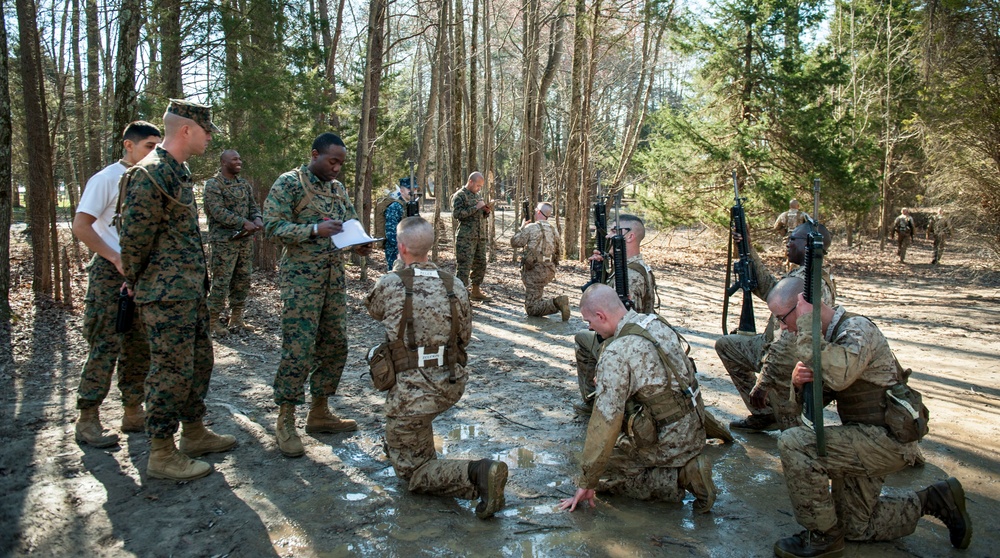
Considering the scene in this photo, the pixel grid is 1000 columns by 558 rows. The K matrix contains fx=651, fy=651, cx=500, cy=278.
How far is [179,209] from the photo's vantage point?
13.8 feet

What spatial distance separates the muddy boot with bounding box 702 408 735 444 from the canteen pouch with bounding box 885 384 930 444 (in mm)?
1643

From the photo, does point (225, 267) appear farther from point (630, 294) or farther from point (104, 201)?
point (630, 294)

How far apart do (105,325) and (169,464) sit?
1.19 meters

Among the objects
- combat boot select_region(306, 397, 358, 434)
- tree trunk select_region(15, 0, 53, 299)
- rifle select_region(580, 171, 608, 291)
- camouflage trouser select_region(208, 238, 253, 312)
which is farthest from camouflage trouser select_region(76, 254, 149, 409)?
tree trunk select_region(15, 0, 53, 299)

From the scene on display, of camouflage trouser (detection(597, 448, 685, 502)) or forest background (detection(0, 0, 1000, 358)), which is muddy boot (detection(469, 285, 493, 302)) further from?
camouflage trouser (detection(597, 448, 685, 502))

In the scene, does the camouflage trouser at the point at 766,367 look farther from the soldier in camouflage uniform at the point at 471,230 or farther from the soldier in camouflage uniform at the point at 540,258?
the soldier in camouflage uniform at the point at 471,230

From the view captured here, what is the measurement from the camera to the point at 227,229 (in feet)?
25.7

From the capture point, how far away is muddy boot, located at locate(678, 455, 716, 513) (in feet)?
12.9

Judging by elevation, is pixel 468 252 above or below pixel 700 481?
above

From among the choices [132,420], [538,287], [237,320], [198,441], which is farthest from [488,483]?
[538,287]

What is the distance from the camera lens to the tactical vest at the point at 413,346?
398cm

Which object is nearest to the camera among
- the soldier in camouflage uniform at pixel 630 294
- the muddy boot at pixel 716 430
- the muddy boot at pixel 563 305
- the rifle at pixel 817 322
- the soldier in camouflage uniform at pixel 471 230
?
the rifle at pixel 817 322

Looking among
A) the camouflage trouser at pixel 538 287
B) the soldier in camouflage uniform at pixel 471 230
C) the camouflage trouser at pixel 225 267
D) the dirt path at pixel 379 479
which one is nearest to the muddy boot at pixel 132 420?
the dirt path at pixel 379 479

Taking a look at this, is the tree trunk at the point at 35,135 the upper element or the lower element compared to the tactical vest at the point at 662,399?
upper
